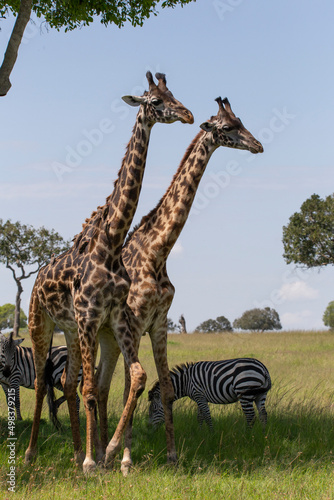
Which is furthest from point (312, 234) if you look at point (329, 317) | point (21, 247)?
point (329, 317)

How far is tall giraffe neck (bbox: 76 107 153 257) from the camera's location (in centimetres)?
685

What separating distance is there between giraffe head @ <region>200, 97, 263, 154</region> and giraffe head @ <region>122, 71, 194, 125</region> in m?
0.85

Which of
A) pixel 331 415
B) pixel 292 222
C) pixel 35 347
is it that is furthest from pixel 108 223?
pixel 292 222

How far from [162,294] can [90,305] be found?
110cm

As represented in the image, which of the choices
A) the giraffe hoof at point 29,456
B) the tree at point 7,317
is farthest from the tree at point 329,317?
the giraffe hoof at point 29,456

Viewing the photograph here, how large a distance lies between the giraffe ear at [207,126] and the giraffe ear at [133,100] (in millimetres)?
1010

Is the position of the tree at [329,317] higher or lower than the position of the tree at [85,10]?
lower

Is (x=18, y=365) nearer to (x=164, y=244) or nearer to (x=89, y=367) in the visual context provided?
(x=89, y=367)

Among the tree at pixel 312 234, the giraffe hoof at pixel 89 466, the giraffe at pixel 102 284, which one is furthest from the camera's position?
the tree at pixel 312 234

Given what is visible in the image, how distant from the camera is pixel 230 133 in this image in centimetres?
766

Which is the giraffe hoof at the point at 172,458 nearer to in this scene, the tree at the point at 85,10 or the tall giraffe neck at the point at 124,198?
the tall giraffe neck at the point at 124,198

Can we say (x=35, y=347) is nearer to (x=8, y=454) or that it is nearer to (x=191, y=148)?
(x=8, y=454)

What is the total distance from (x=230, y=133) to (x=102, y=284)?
Result: 112 inches

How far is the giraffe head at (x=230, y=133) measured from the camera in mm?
7551
